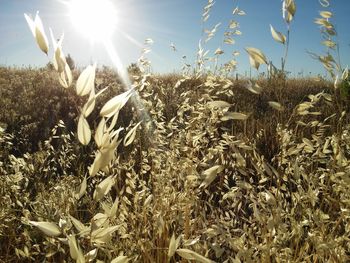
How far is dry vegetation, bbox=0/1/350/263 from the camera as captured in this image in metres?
A: 0.97

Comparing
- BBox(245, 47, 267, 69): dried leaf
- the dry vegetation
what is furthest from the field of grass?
BBox(245, 47, 267, 69): dried leaf

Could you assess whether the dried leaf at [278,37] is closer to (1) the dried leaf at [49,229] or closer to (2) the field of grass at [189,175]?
(2) the field of grass at [189,175]

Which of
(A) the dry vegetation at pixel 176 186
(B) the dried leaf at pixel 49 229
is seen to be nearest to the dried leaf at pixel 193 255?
(A) the dry vegetation at pixel 176 186

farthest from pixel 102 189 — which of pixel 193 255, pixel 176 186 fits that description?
pixel 176 186

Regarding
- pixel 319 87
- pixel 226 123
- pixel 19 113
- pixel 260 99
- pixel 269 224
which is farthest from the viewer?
pixel 319 87

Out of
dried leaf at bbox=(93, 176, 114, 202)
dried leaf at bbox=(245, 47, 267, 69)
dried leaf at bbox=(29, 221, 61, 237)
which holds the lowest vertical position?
dried leaf at bbox=(29, 221, 61, 237)

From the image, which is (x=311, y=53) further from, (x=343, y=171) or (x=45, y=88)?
(x=45, y=88)

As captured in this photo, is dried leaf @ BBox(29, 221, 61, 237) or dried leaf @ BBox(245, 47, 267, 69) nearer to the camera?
dried leaf @ BBox(29, 221, 61, 237)

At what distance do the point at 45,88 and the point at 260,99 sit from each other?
3677 millimetres

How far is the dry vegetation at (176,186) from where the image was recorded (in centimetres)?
97

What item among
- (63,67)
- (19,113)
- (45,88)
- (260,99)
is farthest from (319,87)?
(63,67)

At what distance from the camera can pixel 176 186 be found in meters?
2.11

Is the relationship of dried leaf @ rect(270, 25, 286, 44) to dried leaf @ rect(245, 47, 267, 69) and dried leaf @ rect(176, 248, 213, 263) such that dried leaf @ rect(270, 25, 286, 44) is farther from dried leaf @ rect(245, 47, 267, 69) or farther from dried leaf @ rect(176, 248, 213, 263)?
A: dried leaf @ rect(176, 248, 213, 263)

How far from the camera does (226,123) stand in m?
4.77
